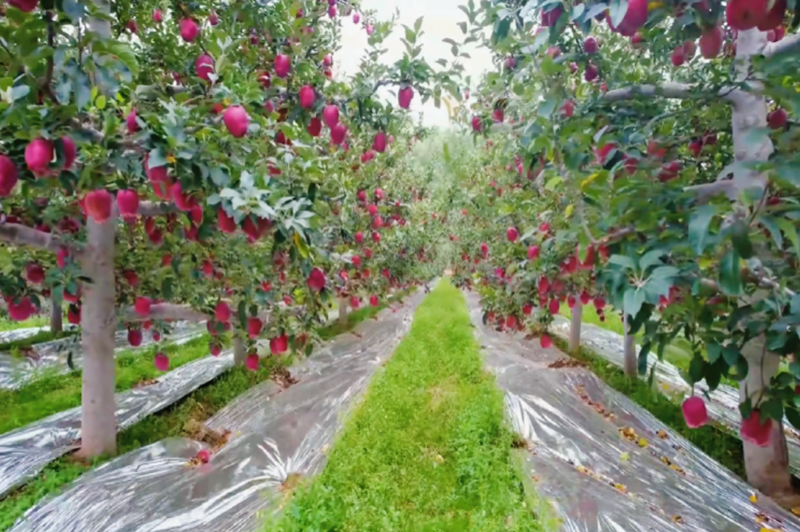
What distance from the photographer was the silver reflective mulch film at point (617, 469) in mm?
2520

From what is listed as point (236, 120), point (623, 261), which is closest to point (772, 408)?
point (623, 261)

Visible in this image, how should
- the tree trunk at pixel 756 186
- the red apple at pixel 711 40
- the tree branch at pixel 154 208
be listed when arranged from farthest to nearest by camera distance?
the tree branch at pixel 154 208
the tree trunk at pixel 756 186
the red apple at pixel 711 40

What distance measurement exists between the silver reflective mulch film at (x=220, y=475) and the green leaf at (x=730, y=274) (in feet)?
7.99

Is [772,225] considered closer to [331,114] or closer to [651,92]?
[651,92]

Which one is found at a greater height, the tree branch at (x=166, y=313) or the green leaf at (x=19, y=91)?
the green leaf at (x=19, y=91)

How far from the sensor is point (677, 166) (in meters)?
2.41

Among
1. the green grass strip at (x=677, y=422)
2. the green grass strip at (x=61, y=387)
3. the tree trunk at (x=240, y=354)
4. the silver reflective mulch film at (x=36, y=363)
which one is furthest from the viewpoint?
the tree trunk at (x=240, y=354)

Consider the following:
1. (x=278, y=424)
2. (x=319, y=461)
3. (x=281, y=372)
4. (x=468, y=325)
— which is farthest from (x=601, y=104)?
(x=468, y=325)

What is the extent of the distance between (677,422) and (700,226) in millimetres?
3575

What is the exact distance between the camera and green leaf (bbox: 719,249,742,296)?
1.09 m

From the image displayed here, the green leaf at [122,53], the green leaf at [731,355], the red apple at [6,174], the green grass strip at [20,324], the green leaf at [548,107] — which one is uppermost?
the green leaf at [122,53]

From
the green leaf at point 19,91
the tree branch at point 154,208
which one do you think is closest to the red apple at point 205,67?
the tree branch at point 154,208

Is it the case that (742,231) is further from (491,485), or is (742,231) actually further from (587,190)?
(491,485)

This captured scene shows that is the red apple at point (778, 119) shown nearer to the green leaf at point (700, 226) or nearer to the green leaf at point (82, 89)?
the green leaf at point (700, 226)
